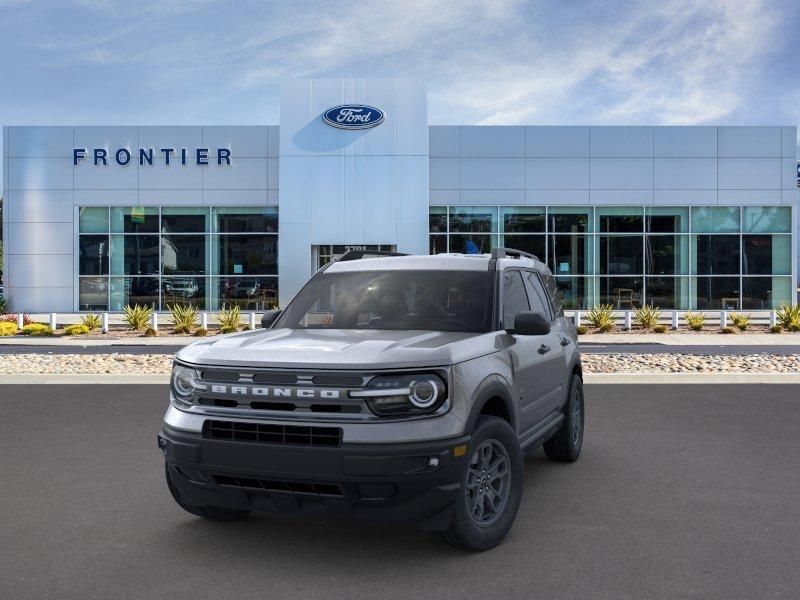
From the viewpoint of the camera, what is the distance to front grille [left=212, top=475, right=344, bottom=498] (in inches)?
169

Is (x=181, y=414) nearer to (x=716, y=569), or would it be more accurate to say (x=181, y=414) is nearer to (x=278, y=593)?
(x=278, y=593)

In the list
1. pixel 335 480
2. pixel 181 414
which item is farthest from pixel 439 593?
pixel 181 414

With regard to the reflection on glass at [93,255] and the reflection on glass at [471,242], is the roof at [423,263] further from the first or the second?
the reflection on glass at [93,255]

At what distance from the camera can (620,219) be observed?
30562mm

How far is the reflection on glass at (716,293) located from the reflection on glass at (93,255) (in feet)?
75.5

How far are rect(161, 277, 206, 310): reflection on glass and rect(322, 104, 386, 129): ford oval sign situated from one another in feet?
26.2

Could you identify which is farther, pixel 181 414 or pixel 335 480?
A: pixel 181 414

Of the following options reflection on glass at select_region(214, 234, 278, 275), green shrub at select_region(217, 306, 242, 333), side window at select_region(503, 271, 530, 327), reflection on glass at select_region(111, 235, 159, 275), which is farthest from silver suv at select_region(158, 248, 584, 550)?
reflection on glass at select_region(111, 235, 159, 275)

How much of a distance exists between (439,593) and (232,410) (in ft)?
4.98

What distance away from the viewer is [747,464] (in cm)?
719

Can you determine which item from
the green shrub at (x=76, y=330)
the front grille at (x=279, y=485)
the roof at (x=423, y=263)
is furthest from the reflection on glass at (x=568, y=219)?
the front grille at (x=279, y=485)

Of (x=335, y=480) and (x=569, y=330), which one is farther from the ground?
(x=569, y=330)

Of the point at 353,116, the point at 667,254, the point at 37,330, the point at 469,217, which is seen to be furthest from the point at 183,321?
the point at 667,254

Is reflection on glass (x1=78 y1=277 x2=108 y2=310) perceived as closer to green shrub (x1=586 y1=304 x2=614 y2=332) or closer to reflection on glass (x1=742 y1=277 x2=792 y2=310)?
green shrub (x1=586 y1=304 x2=614 y2=332)
